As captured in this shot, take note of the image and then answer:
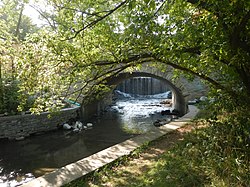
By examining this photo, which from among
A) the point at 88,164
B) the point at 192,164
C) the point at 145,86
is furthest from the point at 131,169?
the point at 145,86

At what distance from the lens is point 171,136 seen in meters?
5.76

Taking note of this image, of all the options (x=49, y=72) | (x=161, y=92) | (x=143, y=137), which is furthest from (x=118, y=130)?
(x=161, y=92)

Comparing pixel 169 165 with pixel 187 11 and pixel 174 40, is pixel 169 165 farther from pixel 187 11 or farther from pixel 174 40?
pixel 187 11

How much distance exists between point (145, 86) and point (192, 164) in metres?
21.2

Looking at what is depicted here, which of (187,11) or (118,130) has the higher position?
(187,11)

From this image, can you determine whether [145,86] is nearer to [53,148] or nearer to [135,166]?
[53,148]

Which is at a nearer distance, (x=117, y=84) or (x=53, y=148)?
(x=53, y=148)

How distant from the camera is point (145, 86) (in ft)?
81.0

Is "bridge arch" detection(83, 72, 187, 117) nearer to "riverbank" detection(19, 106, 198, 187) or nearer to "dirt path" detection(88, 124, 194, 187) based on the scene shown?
"riverbank" detection(19, 106, 198, 187)

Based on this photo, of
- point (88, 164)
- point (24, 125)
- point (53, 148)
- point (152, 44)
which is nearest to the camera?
point (152, 44)

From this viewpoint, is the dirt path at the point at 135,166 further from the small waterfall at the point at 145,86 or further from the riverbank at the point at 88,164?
the small waterfall at the point at 145,86

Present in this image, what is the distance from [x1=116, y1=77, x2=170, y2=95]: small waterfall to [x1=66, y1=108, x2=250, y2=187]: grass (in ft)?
65.1

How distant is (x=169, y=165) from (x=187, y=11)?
8.32ft

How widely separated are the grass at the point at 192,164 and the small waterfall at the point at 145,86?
781 inches
